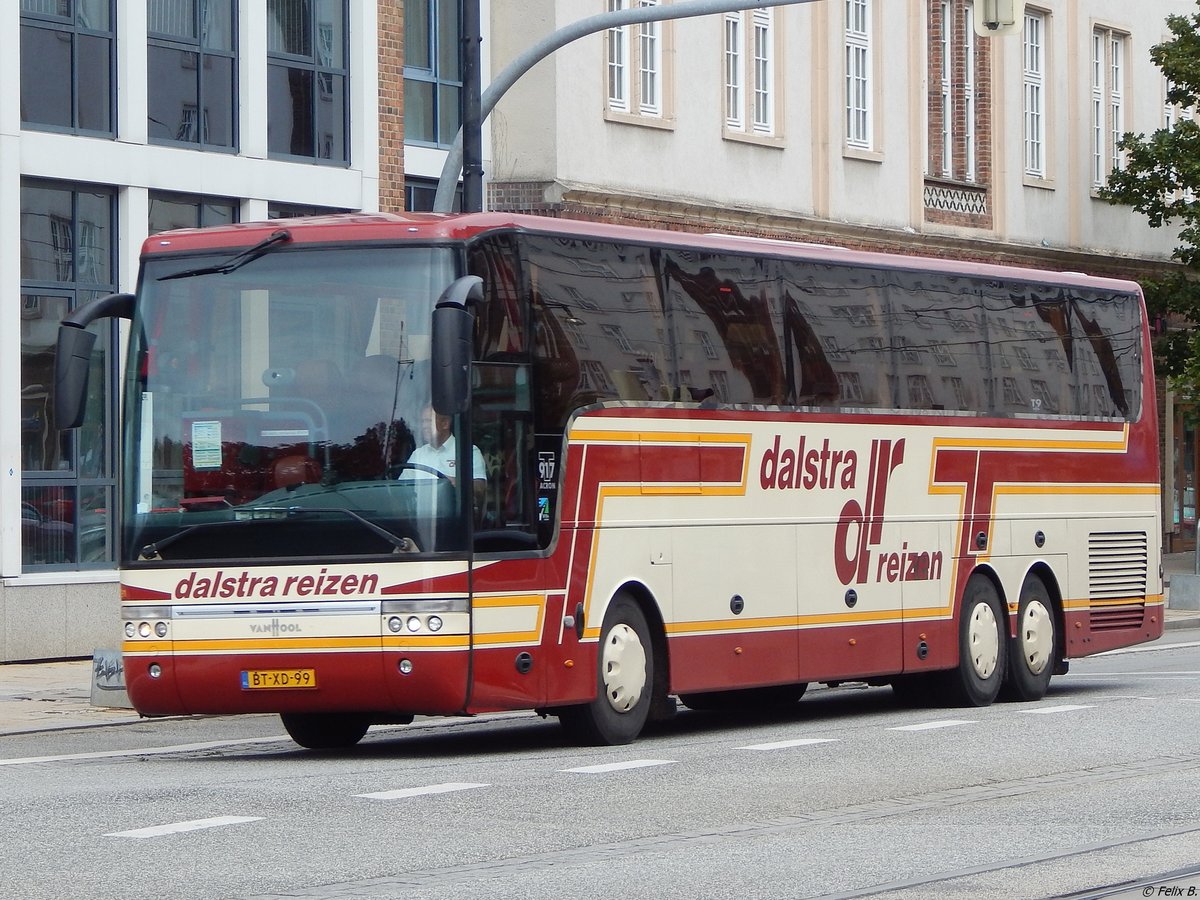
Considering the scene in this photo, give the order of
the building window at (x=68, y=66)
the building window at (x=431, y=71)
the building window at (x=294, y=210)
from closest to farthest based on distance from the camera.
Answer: the building window at (x=68, y=66) < the building window at (x=294, y=210) < the building window at (x=431, y=71)

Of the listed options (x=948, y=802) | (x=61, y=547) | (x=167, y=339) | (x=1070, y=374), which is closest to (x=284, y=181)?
(x=61, y=547)

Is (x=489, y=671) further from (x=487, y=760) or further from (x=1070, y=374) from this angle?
(x=1070, y=374)

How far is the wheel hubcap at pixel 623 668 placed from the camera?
14.9 metres

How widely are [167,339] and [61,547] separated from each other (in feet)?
36.0

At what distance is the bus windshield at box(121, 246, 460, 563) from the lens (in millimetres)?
13828

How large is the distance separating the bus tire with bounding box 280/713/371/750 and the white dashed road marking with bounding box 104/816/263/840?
4.34 m

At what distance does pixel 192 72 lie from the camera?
26.4 m

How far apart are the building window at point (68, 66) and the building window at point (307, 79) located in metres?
2.33

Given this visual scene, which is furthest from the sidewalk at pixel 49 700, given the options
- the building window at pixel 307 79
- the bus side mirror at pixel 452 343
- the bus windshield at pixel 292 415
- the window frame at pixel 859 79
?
the window frame at pixel 859 79

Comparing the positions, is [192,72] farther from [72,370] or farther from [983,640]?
[72,370]

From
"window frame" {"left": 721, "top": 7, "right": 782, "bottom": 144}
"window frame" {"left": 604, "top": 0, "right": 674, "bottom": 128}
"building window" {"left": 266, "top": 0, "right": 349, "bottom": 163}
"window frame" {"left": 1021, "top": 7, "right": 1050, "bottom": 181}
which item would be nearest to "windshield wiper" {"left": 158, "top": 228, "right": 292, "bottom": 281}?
"building window" {"left": 266, "top": 0, "right": 349, "bottom": 163}

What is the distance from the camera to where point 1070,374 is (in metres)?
19.7

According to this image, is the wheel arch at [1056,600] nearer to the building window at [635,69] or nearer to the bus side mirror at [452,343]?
the bus side mirror at [452,343]

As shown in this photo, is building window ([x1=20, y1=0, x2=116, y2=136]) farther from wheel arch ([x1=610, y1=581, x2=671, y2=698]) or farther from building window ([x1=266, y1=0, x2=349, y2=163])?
wheel arch ([x1=610, y1=581, x2=671, y2=698])
